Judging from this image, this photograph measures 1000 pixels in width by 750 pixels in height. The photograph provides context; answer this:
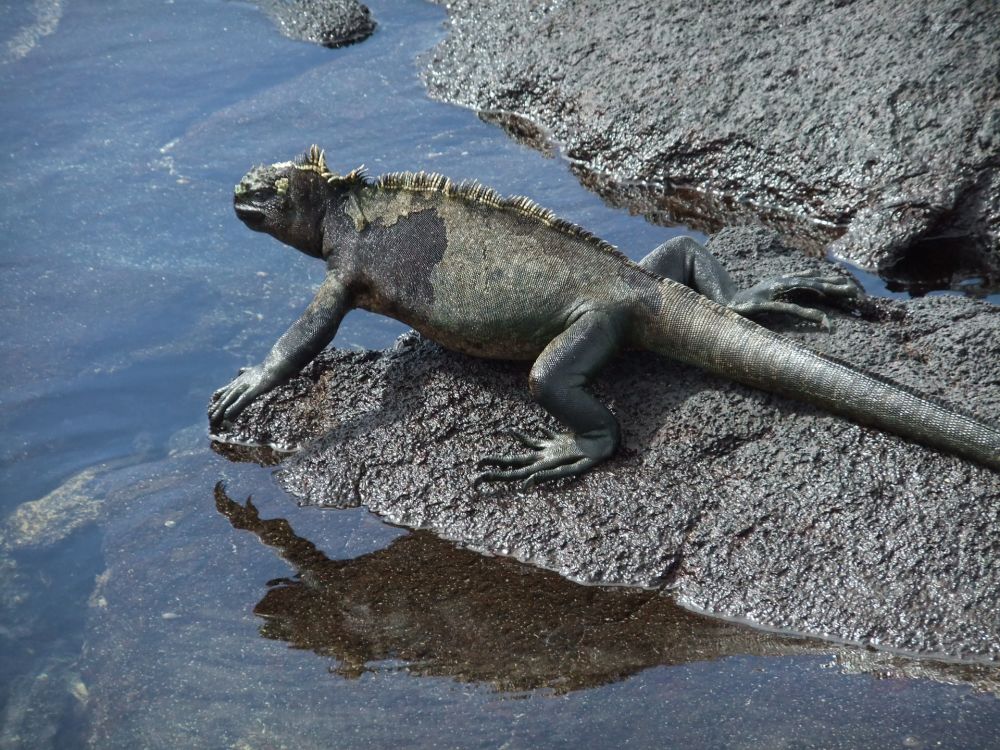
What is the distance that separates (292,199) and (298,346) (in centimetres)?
66

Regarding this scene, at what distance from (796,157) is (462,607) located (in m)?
3.52

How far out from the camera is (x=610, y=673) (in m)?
3.83

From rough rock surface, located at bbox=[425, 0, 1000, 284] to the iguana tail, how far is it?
1.84m

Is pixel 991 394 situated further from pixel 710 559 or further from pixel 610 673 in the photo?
pixel 610 673


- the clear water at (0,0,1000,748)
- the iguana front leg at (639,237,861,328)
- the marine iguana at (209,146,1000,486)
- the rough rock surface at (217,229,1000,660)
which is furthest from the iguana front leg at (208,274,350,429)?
the iguana front leg at (639,237,861,328)

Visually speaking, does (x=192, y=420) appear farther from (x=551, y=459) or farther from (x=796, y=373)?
(x=796, y=373)

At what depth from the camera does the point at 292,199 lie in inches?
202

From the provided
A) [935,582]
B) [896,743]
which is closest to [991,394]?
[935,582]

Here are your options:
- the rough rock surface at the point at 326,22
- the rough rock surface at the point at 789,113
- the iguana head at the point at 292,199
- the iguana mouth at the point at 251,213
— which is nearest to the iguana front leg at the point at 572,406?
the iguana head at the point at 292,199

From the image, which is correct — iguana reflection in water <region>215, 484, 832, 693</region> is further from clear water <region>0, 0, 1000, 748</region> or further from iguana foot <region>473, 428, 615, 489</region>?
iguana foot <region>473, 428, 615, 489</region>

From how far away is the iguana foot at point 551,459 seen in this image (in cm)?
443

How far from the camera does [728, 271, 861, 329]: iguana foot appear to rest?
4680mm

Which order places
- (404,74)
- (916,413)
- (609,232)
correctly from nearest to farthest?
(916,413) → (609,232) → (404,74)

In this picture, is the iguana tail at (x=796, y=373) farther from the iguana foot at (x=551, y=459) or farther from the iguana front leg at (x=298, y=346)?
the iguana front leg at (x=298, y=346)
